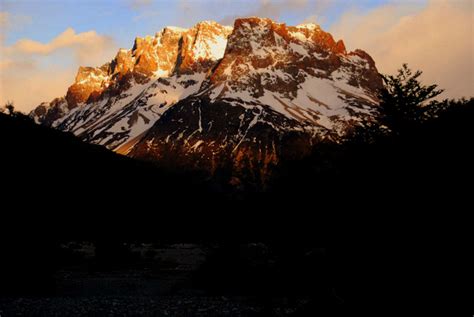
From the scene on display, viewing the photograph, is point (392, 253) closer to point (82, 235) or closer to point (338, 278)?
point (338, 278)

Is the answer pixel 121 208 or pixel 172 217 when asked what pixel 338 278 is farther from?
pixel 172 217

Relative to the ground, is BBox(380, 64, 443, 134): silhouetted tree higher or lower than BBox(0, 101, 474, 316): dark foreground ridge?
higher

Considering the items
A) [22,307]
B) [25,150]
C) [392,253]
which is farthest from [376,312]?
[25,150]

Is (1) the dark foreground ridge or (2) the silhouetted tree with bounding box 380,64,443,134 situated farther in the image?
(2) the silhouetted tree with bounding box 380,64,443,134

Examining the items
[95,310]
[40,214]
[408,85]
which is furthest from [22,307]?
[408,85]

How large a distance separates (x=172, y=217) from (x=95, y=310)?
56915 millimetres

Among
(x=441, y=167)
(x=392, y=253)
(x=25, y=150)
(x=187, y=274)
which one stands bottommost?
(x=187, y=274)

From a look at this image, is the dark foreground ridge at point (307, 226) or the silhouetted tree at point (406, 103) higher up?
the silhouetted tree at point (406, 103)

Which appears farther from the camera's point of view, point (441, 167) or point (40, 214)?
point (40, 214)

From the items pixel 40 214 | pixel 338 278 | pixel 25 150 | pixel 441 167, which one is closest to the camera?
pixel 441 167

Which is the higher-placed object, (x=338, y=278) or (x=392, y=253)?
(x=392, y=253)

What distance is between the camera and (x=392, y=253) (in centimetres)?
1889

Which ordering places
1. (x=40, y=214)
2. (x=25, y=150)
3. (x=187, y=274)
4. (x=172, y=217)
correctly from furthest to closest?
(x=172, y=217) < (x=25, y=150) < (x=187, y=274) < (x=40, y=214)

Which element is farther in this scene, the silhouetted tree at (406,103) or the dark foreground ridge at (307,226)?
the silhouetted tree at (406,103)
